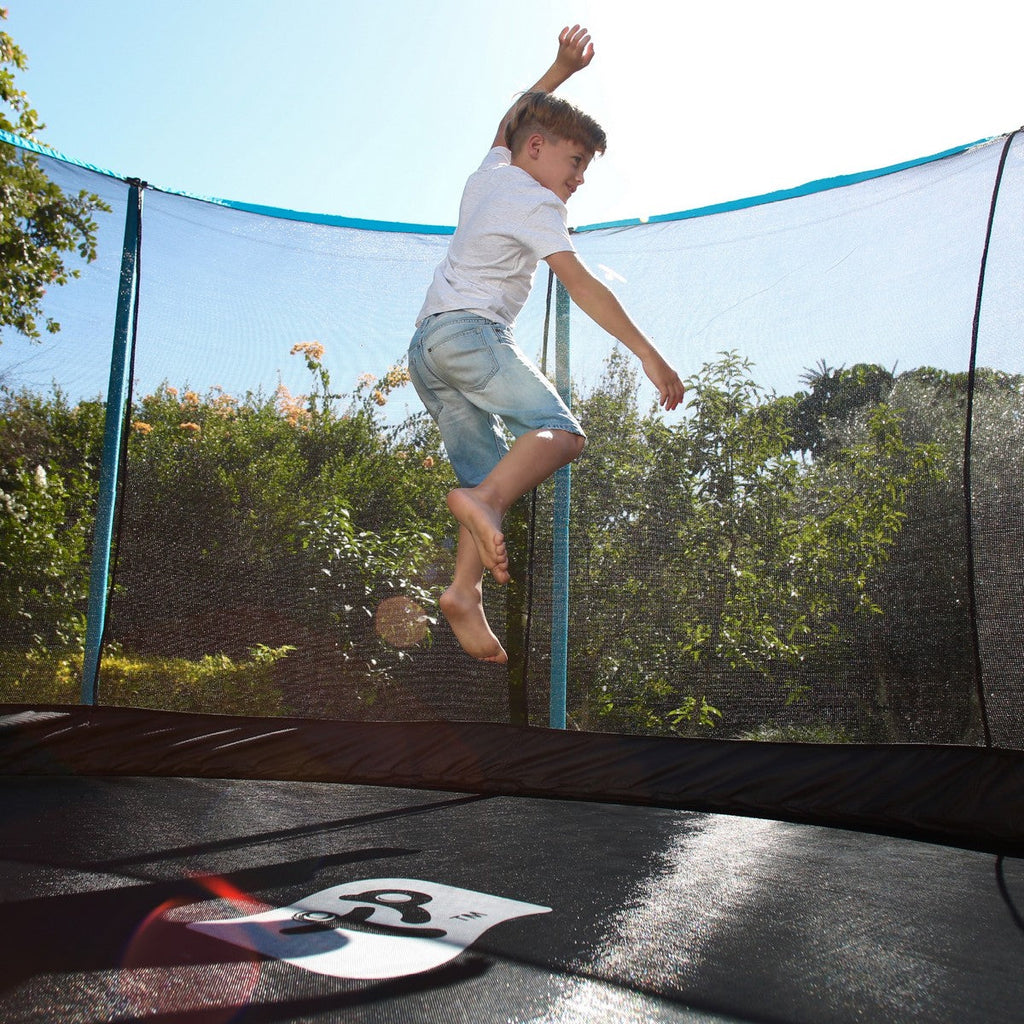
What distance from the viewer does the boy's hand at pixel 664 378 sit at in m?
1.48

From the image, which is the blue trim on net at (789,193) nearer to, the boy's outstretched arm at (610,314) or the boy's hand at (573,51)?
the boy's hand at (573,51)

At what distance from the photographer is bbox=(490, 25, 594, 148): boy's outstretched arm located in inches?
70.2

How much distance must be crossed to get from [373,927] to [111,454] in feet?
5.42

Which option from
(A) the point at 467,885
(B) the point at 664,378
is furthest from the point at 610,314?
(A) the point at 467,885

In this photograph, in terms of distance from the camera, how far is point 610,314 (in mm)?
1467

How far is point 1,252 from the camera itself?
227 cm

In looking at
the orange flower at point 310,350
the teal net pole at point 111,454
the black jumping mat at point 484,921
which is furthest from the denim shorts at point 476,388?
the teal net pole at point 111,454

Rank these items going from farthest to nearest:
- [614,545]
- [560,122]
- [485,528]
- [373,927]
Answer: [614,545] → [560,122] → [485,528] → [373,927]

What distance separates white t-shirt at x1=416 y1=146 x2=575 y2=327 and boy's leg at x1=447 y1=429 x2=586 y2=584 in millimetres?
261

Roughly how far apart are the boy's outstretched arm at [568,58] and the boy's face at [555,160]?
0.51ft

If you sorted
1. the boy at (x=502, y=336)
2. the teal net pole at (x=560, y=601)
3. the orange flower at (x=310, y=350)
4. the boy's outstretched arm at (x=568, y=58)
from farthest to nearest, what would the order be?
1. the orange flower at (x=310, y=350)
2. the teal net pole at (x=560, y=601)
3. the boy's outstretched arm at (x=568, y=58)
4. the boy at (x=502, y=336)

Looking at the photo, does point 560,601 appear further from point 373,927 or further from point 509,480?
point 373,927

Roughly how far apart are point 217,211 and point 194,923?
1.98 metres

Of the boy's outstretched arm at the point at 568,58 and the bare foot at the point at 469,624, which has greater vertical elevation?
the boy's outstretched arm at the point at 568,58
